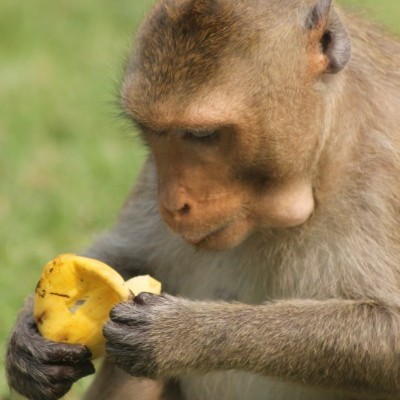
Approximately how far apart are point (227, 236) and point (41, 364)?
1115 mm

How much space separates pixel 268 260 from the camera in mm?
6926

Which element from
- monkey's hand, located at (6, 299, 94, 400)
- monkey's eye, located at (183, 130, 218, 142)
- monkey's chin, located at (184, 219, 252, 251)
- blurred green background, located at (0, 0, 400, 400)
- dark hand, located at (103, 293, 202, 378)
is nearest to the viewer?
monkey's eye, located at (183, 130, 218, 142)

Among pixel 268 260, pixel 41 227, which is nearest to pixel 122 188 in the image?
pixel 41 227

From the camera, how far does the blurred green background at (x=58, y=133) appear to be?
9.71 meters

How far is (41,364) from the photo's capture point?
21.9 ft

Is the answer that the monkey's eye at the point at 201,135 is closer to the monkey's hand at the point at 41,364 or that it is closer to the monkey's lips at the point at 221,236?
the monkey's lips at the point at 221,236

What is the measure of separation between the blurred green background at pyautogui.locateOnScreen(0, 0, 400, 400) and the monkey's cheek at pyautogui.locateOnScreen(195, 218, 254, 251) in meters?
0.79

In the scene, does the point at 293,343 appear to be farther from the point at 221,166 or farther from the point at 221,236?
the point at 221,166

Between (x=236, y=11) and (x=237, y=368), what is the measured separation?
5.32 feet

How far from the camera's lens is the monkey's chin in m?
6.34

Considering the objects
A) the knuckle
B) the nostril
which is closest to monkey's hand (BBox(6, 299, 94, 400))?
the knuckle

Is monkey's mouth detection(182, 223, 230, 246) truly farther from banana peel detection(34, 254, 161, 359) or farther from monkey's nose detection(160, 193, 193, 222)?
banana peel detection(34, 254, 161, 359)

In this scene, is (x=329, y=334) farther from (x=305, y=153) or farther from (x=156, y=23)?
(x=156, y=23)

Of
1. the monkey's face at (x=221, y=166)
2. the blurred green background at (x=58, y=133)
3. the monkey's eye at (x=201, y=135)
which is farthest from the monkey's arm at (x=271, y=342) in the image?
the blurred green background at (x=58, y=133)
